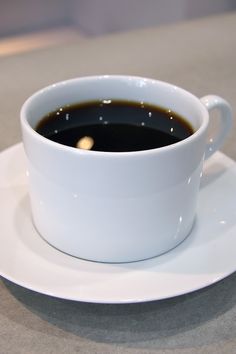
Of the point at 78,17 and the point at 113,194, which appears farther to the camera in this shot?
the point at 78,17

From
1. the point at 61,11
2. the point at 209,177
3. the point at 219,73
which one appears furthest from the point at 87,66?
the point at 61,11

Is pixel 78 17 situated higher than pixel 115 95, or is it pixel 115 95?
pixel 115 95

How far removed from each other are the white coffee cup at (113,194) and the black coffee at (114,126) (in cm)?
2

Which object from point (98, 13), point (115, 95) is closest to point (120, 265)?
point (115, 95)

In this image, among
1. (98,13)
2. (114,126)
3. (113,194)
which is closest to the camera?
(113,194)

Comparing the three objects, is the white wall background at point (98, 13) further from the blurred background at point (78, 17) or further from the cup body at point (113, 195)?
the cup body at point (113, 195)

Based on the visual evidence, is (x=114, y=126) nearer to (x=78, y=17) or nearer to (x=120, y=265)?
(x=120, y=265)

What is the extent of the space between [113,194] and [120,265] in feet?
0.22

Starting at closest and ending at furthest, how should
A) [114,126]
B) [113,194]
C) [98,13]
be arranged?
Result: 1. [113,194]
2. [114,126]
3. [98,13]

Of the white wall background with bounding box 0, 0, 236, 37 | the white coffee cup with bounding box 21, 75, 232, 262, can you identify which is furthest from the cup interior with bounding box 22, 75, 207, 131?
the white wall background with bounding box 0, 0, 236, 37

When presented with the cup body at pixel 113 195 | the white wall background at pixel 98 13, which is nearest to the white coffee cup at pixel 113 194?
the cup body at pixel 113 195

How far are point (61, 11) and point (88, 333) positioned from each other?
84.5 inches

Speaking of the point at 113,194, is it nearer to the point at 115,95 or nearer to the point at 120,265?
the point at 120,265

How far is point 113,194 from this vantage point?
0.41 meters
